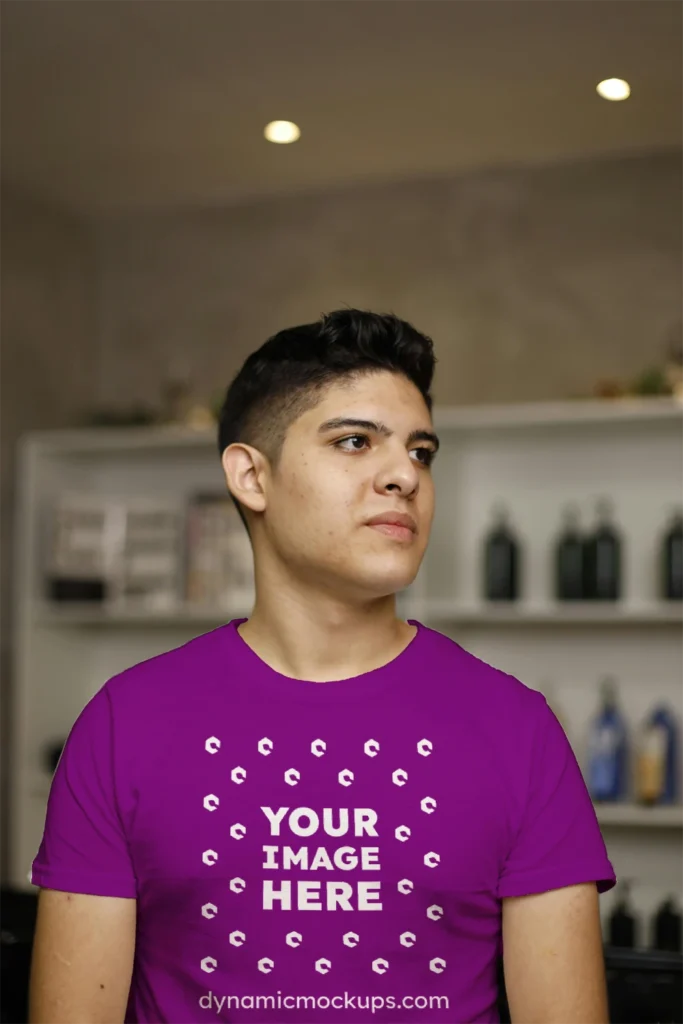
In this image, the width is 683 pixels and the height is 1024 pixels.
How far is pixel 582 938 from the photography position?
1320 millimetres

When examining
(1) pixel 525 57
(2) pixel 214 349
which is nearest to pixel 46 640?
(2) pixel 214 349

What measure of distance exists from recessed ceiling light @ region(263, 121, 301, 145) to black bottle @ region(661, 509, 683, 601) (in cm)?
171

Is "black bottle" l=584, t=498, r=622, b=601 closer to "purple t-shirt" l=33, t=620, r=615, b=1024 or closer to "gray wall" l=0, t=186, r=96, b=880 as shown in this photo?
"gray wall" l=0, t=186, r=96, b=880

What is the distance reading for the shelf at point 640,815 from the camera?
3754 mm

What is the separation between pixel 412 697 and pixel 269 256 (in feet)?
11.8

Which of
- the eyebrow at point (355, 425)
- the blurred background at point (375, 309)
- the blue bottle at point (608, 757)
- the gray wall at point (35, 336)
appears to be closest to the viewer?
the eyebrow at point (355, 425)

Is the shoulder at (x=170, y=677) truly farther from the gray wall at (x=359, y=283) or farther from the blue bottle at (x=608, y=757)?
the gray wall at (x=359, y=283)

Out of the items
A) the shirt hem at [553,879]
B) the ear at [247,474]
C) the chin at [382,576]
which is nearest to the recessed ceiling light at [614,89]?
the ear at [247,474]

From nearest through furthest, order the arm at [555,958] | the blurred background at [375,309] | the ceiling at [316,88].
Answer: the arm at [555,958], the ceiling at [316,88], the blurred background at [375,309]

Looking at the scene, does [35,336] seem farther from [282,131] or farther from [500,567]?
[500,567]

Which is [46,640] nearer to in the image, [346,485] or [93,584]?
[93,584]

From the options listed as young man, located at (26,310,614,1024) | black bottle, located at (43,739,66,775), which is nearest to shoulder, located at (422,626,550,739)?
young man, located at (26,310,614,1024)

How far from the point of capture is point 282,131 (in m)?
4.18

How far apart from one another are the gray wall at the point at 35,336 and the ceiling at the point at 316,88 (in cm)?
20
